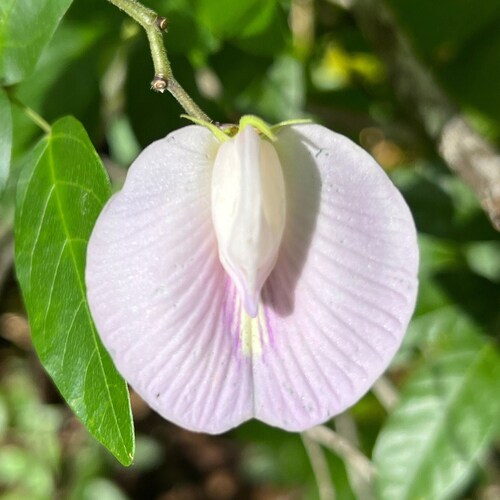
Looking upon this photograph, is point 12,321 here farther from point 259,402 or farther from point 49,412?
point 259,402

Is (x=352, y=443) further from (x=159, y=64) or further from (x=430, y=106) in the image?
(x=159, y=64)

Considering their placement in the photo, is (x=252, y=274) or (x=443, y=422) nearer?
(x=252, y=274)

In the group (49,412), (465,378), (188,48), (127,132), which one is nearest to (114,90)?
(127,132)

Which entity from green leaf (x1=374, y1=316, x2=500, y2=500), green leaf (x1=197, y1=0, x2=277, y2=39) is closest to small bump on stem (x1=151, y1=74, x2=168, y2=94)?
green leaf (x1=197, y1=0, x2=277, y2=39)

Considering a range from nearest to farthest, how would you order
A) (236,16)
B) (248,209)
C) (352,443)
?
(248,209)
(236,16)
(352,443)

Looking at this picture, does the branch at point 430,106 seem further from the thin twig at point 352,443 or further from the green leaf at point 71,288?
the thin twig at point 352,443

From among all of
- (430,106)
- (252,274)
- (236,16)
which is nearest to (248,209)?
(252,274)
